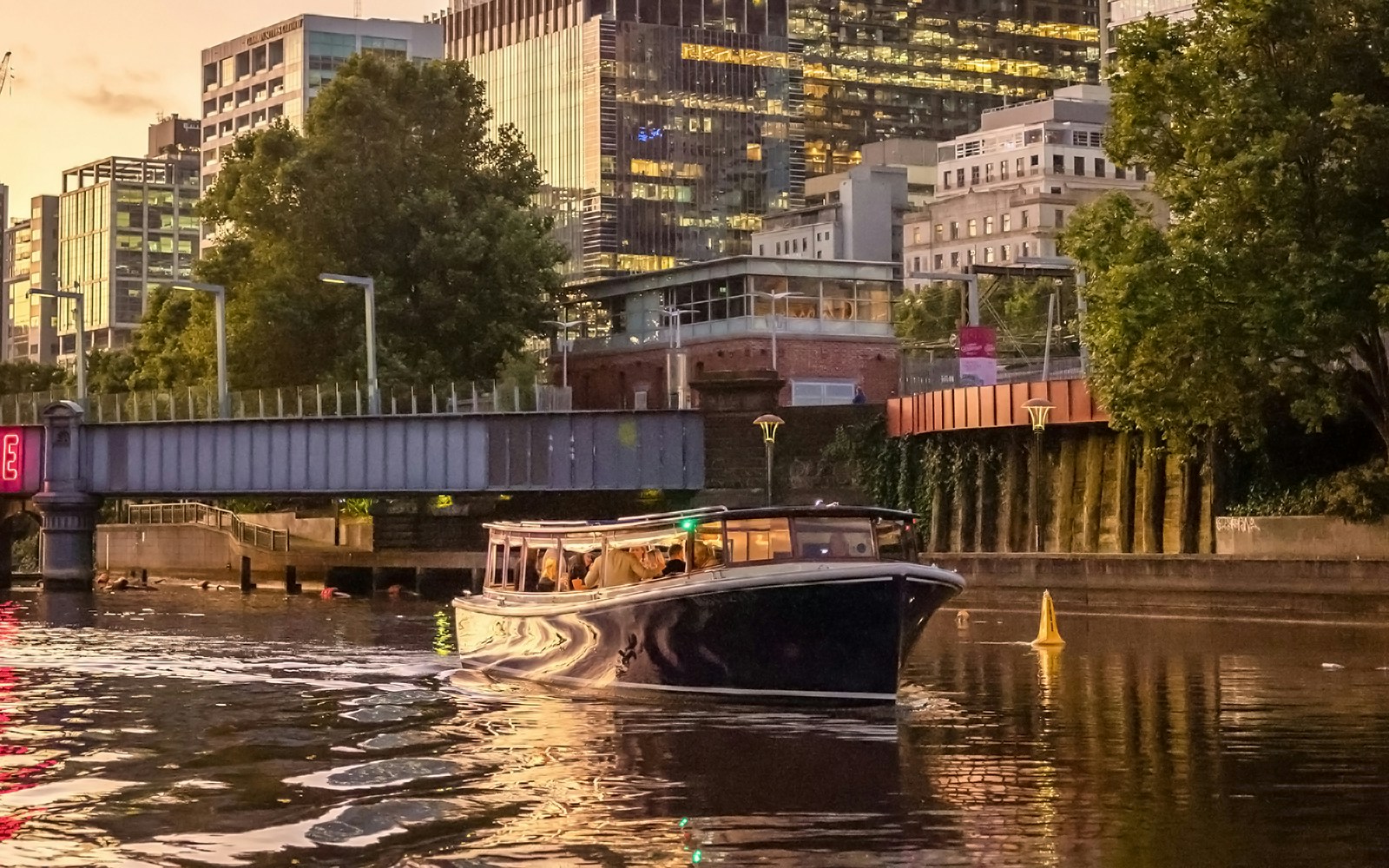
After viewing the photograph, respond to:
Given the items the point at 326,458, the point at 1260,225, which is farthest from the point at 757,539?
the point at 326,458

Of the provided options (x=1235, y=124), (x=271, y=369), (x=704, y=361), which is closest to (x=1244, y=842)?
(x=1235, y=124)

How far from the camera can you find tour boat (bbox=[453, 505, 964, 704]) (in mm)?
29047

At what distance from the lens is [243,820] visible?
67.7 feet

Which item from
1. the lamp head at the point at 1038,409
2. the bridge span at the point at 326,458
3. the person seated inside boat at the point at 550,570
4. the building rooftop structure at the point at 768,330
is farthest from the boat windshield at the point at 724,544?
the building rooftop structure at the point at 768,330

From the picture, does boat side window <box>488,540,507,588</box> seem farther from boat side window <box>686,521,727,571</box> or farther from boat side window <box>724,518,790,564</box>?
boat side window <box>724,518,790,564</box>

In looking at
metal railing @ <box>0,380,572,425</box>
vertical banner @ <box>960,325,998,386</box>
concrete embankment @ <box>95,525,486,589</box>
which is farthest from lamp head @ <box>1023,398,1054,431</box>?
concrete embankment @ <box>95,525,486,589</box>

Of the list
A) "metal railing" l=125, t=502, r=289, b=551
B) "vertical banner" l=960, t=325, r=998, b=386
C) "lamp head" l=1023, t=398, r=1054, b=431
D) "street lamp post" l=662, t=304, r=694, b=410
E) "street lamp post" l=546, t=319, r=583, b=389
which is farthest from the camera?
"street lamp post" l=546, t=319, r=583, b=389

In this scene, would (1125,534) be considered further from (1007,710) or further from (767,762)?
(767,762)

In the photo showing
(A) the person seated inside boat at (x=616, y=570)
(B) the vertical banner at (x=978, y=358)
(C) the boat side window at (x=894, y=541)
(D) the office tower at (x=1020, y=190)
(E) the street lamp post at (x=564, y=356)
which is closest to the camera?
(C) the boat side window at (x=894, y=541)

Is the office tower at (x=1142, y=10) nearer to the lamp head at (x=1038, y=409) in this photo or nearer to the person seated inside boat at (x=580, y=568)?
the lamp head at (x=1038, y=409)

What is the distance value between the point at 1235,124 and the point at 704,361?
58.0 meters

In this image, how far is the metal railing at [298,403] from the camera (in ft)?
262

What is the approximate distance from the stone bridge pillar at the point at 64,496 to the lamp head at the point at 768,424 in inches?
1089

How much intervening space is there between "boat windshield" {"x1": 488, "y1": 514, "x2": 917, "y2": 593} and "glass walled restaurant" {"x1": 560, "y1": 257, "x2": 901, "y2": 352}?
2776 inches
